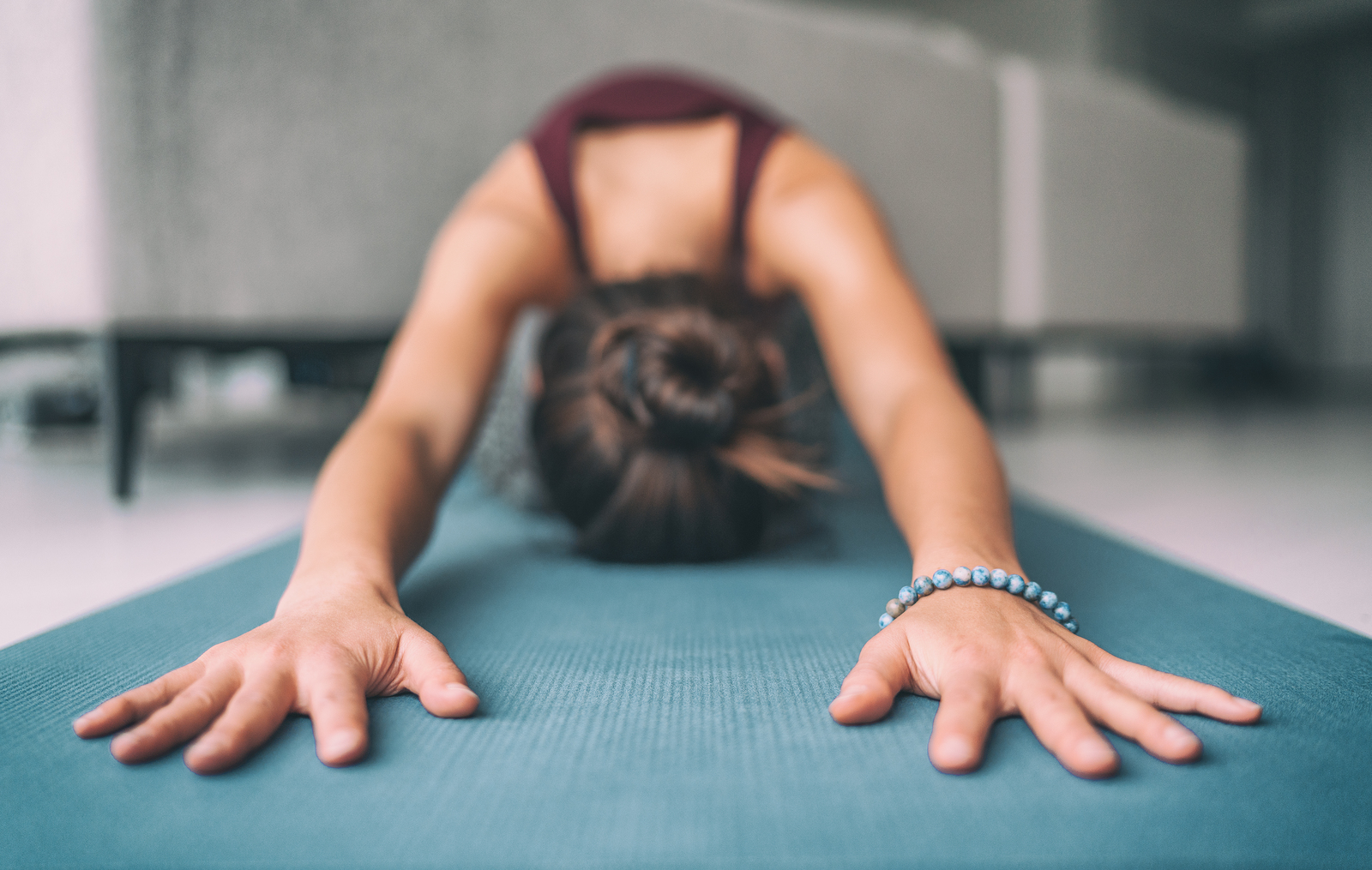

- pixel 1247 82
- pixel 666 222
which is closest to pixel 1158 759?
pixel 666 222

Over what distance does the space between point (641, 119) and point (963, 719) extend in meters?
0.95

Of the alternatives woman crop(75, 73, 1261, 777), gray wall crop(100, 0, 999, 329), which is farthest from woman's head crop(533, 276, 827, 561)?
gray wall crop(100, 0, 999, 329)

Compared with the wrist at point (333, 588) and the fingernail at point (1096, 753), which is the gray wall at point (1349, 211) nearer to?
the fingernail at point (1096, 753)

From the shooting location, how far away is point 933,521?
0.60 m

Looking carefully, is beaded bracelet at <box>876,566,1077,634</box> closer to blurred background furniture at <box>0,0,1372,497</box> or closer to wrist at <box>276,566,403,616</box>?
wrist at <box>276,566,403,616</box>

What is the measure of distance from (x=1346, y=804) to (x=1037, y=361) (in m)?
4.46

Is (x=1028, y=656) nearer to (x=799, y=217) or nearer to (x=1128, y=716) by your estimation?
(x=1128, y=716)

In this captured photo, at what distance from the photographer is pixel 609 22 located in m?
1.61

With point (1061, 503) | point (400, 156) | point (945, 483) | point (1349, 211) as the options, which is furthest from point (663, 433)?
point (1349, 211)

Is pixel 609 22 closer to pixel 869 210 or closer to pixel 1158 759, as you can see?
pixel 869 210

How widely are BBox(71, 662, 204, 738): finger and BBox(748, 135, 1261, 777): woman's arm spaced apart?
14.5 inches

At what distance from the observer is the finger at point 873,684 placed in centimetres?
45

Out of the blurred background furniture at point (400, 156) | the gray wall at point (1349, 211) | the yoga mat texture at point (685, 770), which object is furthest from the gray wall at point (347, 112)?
the gray wall at point (1349, 211)

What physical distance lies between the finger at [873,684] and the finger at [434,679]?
0.21 metres
